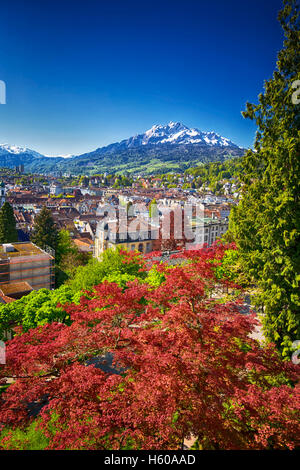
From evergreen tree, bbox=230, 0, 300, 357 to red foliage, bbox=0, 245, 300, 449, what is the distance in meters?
1.74

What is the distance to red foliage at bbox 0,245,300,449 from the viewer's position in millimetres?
5453

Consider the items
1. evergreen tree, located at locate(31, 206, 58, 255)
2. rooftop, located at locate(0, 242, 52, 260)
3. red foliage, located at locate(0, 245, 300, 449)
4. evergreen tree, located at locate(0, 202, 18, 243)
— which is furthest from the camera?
evergreen tree, located at locate(31, 206, 58, 255)

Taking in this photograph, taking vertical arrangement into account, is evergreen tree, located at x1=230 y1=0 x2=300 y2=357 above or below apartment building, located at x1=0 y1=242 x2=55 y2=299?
above

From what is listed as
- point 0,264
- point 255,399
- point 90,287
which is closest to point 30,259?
point 0,264

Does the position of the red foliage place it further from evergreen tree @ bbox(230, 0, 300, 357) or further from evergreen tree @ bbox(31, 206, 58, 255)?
evergreen tree @ bbox(31, 206, 58, 255)

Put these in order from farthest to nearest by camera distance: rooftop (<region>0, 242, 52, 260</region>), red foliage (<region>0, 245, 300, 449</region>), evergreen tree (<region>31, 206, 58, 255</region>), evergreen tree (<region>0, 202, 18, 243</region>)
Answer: evergreen tree (<region>31, 206, 58, 255</region>) → evergreen tree (<region>0, 202, 18, 243</region>) → rooftop (<region>0, 242, 52, 260</region>) → red foliage (<region>0, 245, 300, 449</region>)

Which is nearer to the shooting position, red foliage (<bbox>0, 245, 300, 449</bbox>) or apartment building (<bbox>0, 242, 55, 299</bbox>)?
red foliage (<bbox>0, 245, 300, 449</bbox>)

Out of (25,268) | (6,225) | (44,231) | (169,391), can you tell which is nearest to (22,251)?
(25,268)

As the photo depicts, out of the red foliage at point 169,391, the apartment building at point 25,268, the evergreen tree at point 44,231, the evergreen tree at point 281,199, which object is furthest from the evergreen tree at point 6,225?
the evergreen tree at point 281,199

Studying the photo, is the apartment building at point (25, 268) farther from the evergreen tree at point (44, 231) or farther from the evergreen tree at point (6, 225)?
the evergreen tree at point (6, 225)

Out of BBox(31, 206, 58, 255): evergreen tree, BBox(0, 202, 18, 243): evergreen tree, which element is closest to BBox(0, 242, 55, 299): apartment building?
BBox(31, 206, 58, 255): evergreen tree

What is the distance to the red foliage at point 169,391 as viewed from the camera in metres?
5.45
